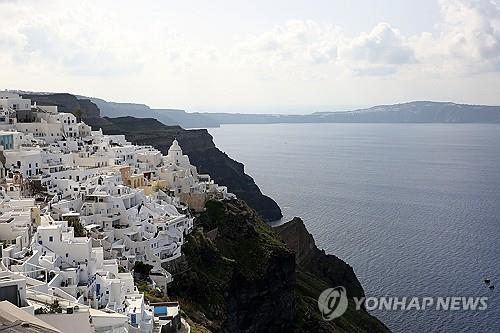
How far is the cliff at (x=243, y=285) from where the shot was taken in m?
40.3

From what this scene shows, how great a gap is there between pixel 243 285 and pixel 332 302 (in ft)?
67.0

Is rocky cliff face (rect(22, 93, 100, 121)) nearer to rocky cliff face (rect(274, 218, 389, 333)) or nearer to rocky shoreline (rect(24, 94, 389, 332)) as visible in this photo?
rocky cliff face (rect(274, 218, 389, 333))

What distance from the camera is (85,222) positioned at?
39406 mm

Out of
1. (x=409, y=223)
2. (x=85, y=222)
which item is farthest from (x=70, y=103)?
(x=85, y=222)

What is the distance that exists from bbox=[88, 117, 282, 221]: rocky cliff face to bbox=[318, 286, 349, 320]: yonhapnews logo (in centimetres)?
4257

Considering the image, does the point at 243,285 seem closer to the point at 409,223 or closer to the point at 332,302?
the point at 332,302

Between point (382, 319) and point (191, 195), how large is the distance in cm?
2550

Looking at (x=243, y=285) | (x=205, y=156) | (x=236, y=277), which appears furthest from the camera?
(x=205, y=156)

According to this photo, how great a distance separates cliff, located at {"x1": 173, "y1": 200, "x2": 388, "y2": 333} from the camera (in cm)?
4034

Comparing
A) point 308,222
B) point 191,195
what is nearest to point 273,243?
point 191,195

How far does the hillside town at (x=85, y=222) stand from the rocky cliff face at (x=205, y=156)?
149 feet

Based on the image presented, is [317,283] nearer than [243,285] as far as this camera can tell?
No

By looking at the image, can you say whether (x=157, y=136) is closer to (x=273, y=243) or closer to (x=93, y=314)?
(x=273, y=243)

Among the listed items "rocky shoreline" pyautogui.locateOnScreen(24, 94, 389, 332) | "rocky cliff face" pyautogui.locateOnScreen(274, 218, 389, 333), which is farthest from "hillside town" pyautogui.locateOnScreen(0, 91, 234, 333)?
"rocky cliff face" pyautogui.locateOnScreen(274, 218, 389, 333)
